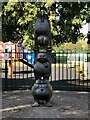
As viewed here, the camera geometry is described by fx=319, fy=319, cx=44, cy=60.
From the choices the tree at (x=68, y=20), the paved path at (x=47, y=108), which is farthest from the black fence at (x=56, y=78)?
the tree at (x=68, y=20)

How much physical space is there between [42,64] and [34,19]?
54.3 ft

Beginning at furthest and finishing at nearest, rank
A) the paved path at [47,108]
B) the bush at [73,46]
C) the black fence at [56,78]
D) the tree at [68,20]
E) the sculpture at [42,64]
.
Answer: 1. the bush at [73,46]
2. the tree at [68,20]
3. the black fence at [56,78]
4. the sculpture at [42,64]
5. the paved path at [47,108]

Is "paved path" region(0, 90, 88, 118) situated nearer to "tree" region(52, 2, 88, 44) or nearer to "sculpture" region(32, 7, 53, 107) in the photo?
"sculpture" region(32, 7, 53, 107)

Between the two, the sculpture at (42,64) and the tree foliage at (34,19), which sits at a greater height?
the tree foliage at (34,19)

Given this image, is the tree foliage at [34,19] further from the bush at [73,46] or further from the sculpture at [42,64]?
the sculpture at [42,64]

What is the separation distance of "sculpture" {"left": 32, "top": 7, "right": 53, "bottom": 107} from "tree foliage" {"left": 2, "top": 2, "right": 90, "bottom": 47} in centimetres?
1580

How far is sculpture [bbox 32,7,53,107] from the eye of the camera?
752 cm

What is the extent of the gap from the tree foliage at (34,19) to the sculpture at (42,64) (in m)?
15.8

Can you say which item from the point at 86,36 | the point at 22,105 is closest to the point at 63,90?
the point at 22,105

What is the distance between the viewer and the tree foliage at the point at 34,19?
2391 centimetres

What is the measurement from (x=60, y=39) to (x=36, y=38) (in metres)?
18.0

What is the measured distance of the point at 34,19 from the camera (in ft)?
77.9

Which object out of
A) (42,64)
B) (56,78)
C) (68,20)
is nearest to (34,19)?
(68,20)

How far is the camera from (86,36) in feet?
89.8
